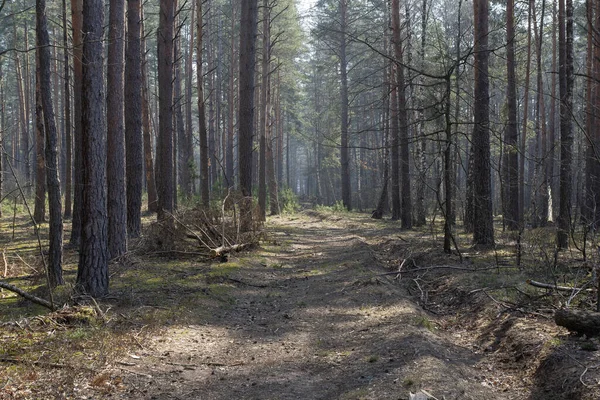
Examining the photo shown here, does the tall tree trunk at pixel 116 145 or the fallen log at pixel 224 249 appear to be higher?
the tall tree trunk at pixel 116 145

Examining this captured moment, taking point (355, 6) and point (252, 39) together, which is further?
point (355, 6)

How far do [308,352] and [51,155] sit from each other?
448 cm

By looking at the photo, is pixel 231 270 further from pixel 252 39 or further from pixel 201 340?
pixel 252 39

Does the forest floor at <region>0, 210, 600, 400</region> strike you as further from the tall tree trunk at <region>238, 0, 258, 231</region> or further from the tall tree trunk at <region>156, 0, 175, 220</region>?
the tall tree trunk at <region>238, 0, 258, 231</region>

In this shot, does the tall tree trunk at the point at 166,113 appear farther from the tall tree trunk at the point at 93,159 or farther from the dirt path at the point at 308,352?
the tall tree trunk at the point at 93,159

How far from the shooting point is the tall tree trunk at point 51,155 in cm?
687

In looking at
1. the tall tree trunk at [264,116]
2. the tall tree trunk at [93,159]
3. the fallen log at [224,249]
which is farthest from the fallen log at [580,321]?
the tall tree trunk at [264,116]

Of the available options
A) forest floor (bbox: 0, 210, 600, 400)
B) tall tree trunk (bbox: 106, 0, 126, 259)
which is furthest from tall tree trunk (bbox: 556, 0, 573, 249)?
tall tree trunk (bbox: 106, 0, 126, 259)

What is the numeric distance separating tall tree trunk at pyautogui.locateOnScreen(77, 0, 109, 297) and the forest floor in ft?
2.04

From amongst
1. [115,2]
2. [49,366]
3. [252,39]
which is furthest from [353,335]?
[252,39]

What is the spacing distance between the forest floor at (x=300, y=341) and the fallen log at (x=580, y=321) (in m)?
0.13

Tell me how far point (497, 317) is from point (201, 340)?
394 cm

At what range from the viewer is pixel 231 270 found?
10195mm

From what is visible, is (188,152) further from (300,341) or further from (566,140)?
(300,341)
